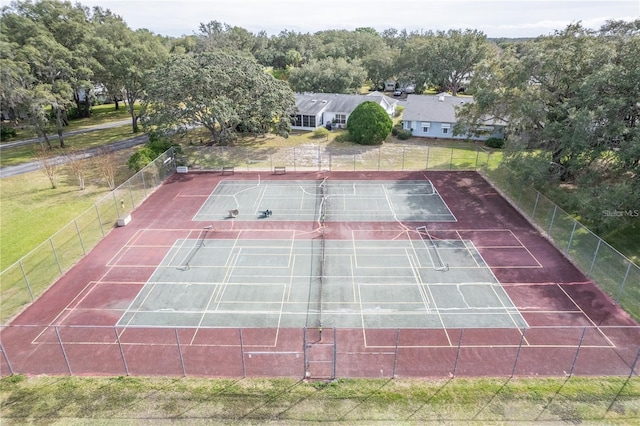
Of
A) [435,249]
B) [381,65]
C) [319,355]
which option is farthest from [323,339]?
[381,65]

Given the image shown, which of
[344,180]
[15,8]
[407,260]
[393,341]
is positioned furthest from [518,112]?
[15,8]

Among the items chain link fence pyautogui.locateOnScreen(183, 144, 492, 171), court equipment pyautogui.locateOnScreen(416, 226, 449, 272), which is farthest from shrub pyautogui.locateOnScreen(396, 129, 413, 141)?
court equipment pyautogui.locateOnScreen(416, 226, 449, 272)

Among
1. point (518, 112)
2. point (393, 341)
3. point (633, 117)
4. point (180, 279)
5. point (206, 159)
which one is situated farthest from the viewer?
point (206, 159)

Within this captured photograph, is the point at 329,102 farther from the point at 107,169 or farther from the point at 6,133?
the point at 6,133

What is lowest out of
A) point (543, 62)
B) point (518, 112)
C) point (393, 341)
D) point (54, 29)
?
point (393, 341)

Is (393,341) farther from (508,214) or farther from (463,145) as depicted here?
(463,145)

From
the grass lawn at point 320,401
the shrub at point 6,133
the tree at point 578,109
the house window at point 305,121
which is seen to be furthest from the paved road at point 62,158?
the tree at point 578,109

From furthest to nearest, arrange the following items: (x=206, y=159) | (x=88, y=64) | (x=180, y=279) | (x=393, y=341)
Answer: (x=88, y=64)
(x=206, y=159)
(x=180, y=279)
(x=393, y=341)
